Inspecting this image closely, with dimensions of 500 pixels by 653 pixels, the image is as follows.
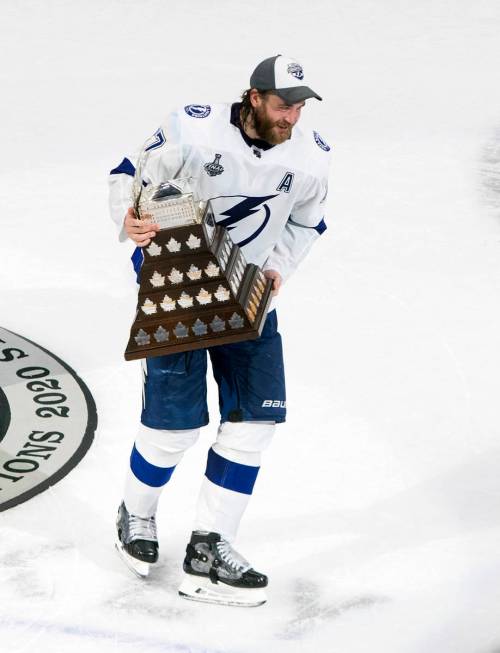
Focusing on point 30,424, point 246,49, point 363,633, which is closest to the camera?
point 363,633

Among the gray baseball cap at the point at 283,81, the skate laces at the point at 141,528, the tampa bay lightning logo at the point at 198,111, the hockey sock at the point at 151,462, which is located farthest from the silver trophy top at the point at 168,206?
the skate laces at the point at 141,528

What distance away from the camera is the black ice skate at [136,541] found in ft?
10.9

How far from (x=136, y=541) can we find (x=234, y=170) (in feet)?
3.30

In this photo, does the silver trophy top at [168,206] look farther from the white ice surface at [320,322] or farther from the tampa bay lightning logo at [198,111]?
the white ice surface at [320,322]

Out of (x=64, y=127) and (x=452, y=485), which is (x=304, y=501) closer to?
(x=452, y=485)

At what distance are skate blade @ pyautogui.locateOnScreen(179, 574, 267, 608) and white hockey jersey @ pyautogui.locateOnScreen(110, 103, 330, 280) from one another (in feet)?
2.89

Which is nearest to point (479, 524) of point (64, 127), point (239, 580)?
point (239, 580)

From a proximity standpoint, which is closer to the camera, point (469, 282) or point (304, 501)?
point (304, 501)

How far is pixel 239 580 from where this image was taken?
128 inches

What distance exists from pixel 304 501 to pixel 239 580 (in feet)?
1.56

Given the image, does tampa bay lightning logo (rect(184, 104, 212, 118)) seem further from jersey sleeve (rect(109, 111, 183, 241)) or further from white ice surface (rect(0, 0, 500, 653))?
white ice surface (rect(0, 0, 500, 653))

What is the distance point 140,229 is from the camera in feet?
9.77

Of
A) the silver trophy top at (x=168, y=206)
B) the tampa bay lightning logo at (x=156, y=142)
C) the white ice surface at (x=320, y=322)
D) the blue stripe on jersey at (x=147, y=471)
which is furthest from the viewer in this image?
the blue stripe on jersey at (x=147, y=471)

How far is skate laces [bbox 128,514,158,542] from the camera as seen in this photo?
3344mm
